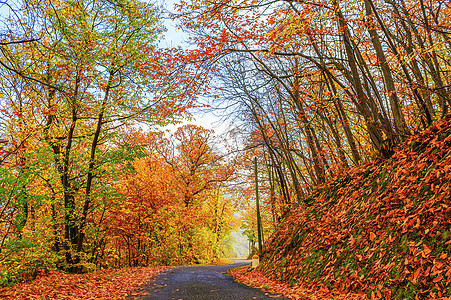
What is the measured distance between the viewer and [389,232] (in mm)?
4559

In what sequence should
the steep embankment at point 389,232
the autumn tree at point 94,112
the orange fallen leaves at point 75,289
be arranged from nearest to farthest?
1. the steep embankment at point 389,232
2. the orange fallen leaves at point 75,289
3. the autumn tree at point 94,112

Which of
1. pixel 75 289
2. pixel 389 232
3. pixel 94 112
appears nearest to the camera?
pixel 389 232

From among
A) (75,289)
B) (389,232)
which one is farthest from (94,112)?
(389,232)

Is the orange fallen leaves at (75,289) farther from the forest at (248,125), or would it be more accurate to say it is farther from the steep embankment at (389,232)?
the steep embankment at (389,232)

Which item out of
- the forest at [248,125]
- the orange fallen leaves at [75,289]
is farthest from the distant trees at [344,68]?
the orange fallen leaves at [75,289]

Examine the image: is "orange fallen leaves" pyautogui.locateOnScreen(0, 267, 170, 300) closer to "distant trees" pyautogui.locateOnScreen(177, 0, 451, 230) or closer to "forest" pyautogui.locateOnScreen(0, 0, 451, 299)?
"forest" pyautogui.locateOnScreen(0, 0, 451, 299)

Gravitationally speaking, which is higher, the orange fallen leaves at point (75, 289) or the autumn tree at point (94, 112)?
the autumn tree at point (94, 112)

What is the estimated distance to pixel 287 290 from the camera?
5938mm

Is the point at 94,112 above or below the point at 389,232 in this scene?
above

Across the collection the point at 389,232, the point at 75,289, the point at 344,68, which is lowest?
the point at 75,289

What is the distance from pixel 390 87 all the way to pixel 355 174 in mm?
2747

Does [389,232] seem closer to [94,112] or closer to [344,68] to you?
[344,68]

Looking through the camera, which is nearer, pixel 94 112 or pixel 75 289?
pixel 75 289

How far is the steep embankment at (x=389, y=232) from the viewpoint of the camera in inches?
140
